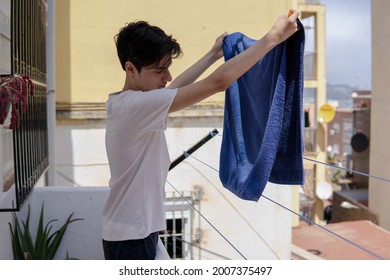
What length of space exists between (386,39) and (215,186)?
215 inches

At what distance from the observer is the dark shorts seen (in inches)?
50.3

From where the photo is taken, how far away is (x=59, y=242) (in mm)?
2477

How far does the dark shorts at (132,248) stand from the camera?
4.19 feet

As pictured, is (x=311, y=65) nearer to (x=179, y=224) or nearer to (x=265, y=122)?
(x=179, y=224)

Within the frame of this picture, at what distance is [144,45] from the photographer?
120 centimetres

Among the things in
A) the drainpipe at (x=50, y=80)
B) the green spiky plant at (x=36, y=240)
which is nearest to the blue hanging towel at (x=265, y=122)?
the green spiky plant at (x=36, y=240)

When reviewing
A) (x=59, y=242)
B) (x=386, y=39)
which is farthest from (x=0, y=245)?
(x=386, y=39)

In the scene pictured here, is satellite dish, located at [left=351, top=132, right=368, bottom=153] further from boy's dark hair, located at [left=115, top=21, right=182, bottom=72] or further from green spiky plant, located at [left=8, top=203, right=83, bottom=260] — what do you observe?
boy's dark hair, located at [left=115, top=21, right=182, bottom=72]

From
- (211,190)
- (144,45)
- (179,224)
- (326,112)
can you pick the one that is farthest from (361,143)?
(144,45)

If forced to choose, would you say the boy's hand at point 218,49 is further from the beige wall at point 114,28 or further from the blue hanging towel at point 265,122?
the beige wall at point 114,28

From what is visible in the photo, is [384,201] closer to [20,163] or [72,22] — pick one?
[72,22]

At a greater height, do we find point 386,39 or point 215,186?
point 386,39

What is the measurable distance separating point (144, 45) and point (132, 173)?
12.5 inches
